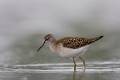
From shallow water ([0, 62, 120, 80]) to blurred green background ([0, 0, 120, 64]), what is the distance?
73cm

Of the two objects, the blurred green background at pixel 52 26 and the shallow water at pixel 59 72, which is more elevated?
the blurred green background at pixel 52 26

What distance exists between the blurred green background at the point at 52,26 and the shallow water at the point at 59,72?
28.6 inches

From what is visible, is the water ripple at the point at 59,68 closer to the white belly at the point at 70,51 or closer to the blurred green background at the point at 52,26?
the white belly at the point at 70,51

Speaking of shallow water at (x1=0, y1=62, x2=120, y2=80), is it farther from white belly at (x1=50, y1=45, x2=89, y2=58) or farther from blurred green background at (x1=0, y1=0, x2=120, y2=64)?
blurred green background at (x1=0, y1=0, x2=120, y2=64)

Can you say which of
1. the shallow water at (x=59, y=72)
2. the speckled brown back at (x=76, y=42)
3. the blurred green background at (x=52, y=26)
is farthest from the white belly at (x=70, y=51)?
the blurred green background at (x=52, y=26)

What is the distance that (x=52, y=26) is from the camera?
60.5ft

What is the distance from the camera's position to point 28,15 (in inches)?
779

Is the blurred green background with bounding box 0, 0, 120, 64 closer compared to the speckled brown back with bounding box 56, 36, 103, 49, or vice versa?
the speckled brown back with bounding box 56, 36, 103, 49

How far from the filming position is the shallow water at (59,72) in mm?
11508

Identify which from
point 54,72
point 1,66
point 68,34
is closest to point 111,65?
point 54,72

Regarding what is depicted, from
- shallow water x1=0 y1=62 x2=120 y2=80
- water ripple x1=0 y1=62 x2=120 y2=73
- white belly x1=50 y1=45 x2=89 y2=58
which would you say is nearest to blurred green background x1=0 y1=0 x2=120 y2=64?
water ripple x1=0 y1=62 x2=120 y2=73

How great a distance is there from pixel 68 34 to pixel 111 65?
15.1 ft

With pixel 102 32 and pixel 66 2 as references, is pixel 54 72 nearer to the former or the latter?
pixel 102 32

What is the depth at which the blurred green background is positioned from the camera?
586 inches
